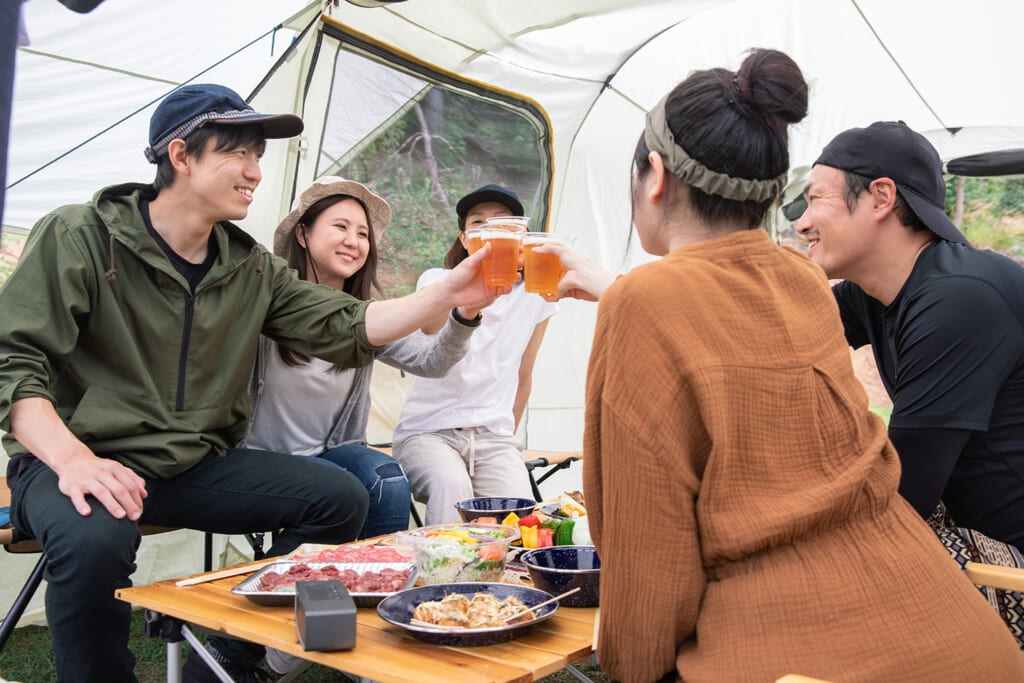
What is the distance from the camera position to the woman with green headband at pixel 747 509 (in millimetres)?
1157

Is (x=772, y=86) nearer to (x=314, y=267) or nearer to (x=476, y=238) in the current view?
(x=476, y=238)

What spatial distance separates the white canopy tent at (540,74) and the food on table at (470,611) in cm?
271

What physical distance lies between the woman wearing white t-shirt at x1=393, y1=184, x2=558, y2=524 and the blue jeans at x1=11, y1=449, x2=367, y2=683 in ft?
2.19

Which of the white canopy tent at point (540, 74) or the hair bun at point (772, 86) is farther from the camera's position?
the white canopy tent at point (540, 74)

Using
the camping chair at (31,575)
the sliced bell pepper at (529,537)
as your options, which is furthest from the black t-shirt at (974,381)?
the camping chair at (31,575)

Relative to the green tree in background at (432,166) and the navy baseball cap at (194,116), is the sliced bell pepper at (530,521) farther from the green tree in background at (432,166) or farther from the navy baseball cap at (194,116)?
the green tree in background at (432,166)

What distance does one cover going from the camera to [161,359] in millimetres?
2348

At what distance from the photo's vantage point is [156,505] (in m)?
2.30

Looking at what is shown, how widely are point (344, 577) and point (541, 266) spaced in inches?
37.7

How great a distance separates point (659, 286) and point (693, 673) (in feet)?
1.91

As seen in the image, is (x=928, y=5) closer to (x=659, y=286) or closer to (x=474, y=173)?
(x=474, y=173)

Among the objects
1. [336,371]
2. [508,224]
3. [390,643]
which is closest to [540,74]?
[336,371]

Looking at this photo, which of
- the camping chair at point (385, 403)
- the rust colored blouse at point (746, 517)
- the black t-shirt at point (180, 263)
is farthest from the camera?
the camping chair at point (385, 403)

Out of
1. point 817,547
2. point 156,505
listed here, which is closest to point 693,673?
point 817,547
